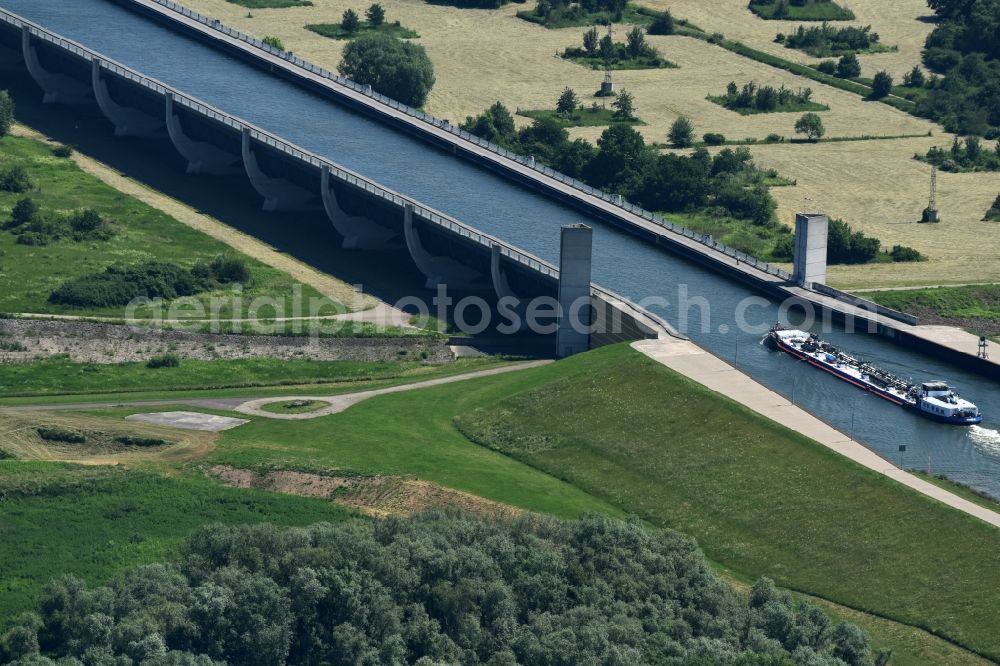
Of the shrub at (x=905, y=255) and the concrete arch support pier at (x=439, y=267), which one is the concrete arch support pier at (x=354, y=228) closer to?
the concrete arch support pier at (x=439, y=267)

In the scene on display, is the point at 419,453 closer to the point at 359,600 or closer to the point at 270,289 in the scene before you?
the point at 359,600

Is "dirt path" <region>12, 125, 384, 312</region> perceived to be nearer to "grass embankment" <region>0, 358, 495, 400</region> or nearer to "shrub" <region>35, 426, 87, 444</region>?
"grass embankment" <region>0, 358, 495, 400</region>

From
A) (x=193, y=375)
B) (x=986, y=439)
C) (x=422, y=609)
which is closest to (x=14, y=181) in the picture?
(x=193, y=375)

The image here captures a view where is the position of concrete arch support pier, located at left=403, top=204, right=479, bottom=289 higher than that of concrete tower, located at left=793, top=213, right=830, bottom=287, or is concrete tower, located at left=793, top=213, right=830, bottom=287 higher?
concrete tower, located at left=793, top=213, right=830, bottom=287

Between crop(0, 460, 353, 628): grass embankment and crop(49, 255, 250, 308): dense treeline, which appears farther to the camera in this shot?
crop(49, 255, 250, 308): dense treeline

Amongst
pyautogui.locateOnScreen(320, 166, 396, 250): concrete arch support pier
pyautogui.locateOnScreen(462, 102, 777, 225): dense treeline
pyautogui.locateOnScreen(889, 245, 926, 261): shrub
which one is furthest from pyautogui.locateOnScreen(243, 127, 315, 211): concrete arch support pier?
pyautogui.locateOnScreen(889, 245, 926, 261): shrub

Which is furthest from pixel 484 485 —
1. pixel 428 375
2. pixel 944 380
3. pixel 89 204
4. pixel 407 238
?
pixel 89 204
